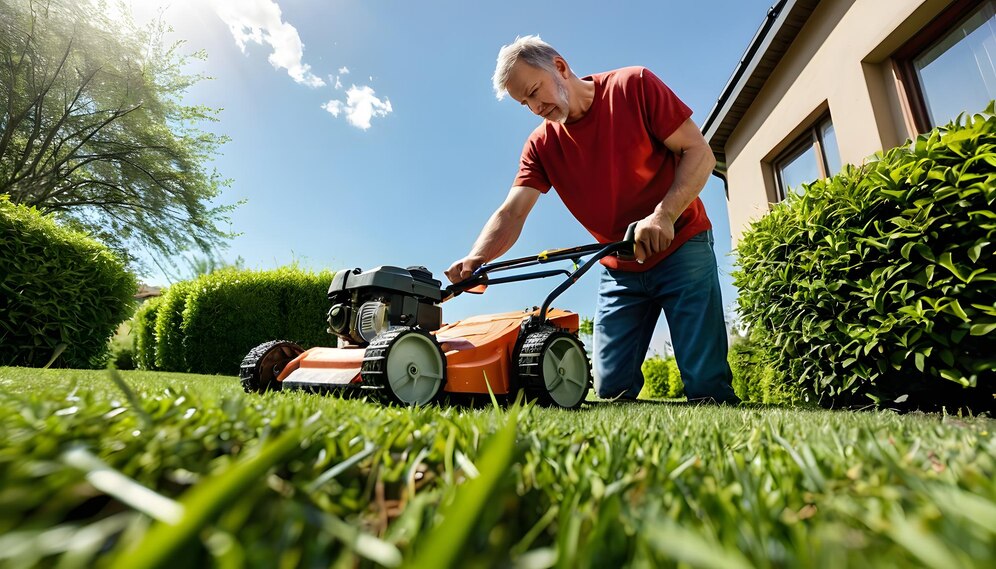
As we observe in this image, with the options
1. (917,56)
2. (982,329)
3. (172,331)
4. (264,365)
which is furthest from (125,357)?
(917,56)

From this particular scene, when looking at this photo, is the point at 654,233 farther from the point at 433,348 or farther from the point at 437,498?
the point at 437,498

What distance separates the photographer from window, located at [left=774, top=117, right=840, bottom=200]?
642 cm

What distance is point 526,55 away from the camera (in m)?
3.52

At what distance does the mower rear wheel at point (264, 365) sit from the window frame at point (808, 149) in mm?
5657

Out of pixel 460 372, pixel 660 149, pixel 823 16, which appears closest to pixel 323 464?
pixel 460 372

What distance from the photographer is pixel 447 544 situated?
9.7 inches

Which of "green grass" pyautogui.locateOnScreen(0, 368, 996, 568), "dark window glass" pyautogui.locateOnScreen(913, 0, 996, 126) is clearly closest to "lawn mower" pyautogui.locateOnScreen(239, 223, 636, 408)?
"green grass" pyautogui.locateOnScreen(0, 368, 996, 568)

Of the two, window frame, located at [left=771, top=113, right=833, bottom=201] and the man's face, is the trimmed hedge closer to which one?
the man's face

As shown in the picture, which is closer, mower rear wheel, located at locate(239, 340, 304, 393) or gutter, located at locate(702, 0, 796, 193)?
mower rear wheel, located at locate(239, 340, 304, 393)

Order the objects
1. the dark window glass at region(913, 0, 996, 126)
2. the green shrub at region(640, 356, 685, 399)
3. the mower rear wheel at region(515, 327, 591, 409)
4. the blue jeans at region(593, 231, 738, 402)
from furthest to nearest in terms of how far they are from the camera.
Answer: the green shrub at region(640, 356, 685, 399), the dark window glass at region(913, 0, 996, 126), the blue jeans at region(593, 231, 738, 402), the mower rear wheel at region(515, 327, 591, 409)

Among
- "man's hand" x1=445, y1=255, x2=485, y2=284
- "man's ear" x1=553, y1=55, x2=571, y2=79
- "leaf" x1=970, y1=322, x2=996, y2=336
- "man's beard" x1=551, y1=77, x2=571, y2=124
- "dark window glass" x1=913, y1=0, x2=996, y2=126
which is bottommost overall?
"leaf" x1=970, y1=322, x2=996, y2=336

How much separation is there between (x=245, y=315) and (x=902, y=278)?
29.6 feet

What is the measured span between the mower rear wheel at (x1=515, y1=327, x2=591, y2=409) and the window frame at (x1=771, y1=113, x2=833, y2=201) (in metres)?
4.47

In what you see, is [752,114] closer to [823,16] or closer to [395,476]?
[823,16]
